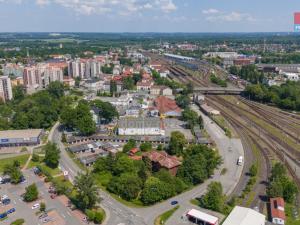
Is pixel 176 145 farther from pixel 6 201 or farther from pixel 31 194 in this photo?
pixel 6 201

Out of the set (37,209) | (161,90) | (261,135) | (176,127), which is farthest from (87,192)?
(161,90)

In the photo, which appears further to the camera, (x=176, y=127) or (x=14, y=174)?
(x=176, y=127)

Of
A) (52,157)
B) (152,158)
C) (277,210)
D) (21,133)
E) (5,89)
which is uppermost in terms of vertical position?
(5,89)

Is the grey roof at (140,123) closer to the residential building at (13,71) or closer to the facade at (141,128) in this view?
the facade at (141,128)

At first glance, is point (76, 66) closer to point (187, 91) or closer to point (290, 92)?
point (187, 91)

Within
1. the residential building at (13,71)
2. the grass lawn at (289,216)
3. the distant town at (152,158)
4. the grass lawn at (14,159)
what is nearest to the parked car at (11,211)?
the distant town at (152,158)

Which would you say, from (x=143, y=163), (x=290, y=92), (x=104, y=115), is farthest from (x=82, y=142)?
(x=290, y=92)
